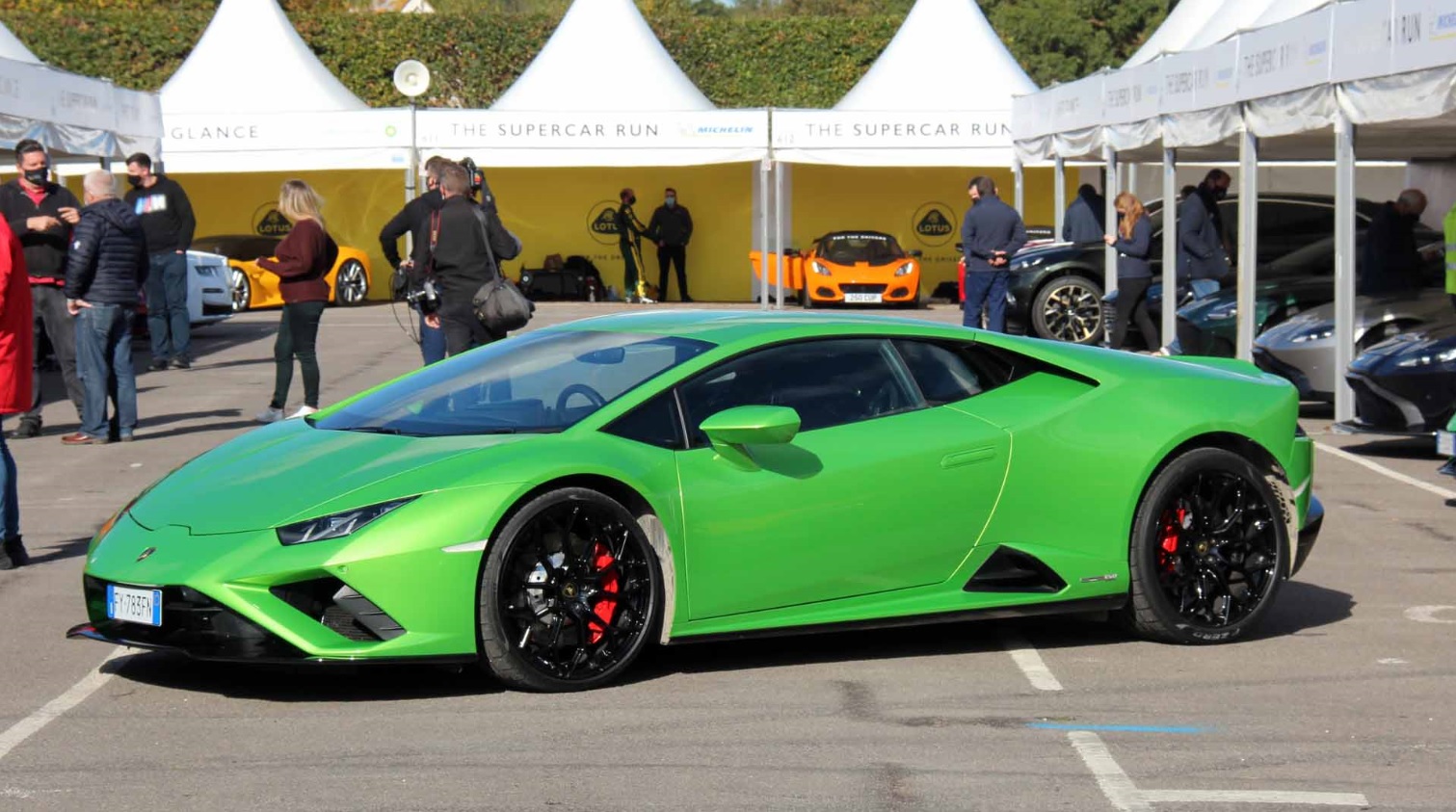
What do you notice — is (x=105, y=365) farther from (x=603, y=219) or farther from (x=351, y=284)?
(x=603, y=219)

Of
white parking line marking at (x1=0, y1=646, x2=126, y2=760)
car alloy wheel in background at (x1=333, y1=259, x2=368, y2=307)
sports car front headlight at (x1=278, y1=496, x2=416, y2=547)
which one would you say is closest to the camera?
white parking line marking at (x1=0, y1=646, x2=126, y2=760)

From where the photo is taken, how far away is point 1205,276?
742 inches

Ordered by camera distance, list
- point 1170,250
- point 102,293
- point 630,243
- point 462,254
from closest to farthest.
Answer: point 462,254, point 102,293, point 1170,250, point 630,243

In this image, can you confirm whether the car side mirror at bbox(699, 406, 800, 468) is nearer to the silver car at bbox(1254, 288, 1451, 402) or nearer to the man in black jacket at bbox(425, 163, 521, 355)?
the man in black jacket at bbox(425, 163, 521, 355)

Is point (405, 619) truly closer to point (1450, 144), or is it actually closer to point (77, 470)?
point (77, 470)

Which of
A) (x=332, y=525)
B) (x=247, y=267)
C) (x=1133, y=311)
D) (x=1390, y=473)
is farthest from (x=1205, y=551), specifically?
(x=247, y=267)

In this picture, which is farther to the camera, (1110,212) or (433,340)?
(1110,212)

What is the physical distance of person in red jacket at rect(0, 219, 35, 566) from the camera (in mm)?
8414

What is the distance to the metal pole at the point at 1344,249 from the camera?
1398 cm

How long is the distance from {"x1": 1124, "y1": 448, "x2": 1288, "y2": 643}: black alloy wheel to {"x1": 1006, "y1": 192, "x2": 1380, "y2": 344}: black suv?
576 inches

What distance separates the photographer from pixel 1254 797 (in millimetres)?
4930

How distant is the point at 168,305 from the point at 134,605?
1431 cm

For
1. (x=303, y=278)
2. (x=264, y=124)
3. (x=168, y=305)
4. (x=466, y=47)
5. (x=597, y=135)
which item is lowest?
(x=168, y=305)

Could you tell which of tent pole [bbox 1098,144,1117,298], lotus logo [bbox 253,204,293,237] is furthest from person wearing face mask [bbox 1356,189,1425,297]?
lotus logo [bbox 253,204,293,237]
